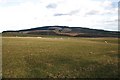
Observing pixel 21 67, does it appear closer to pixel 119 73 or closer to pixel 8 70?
pixel 8 70

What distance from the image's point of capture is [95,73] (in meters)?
21.0

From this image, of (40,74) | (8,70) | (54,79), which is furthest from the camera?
(8,70)

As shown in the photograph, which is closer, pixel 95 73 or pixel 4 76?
pixel 4 76

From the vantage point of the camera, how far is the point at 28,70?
72.4 ft

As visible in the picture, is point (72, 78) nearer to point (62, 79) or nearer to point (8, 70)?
point (62, 79)

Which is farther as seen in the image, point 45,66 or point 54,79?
point 45,66

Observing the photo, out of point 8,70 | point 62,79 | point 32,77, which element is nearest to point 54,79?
point 62,79

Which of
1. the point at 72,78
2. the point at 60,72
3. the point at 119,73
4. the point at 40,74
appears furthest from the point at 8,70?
the point at 119,73

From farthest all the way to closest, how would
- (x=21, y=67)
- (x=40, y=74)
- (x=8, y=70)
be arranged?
(x=21, y=67)
(x=8, y=70)
(x=40, y=74)

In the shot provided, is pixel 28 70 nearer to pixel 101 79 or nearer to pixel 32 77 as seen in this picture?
pixel 32 77

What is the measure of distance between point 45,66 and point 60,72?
3.60 m

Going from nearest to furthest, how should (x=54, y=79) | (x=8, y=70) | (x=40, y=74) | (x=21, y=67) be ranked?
(x=54, y=79) < (x=40, y=74) < (x=8, y=70) < (x=21, y=67)

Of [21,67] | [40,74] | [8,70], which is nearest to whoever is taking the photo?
[40,74]

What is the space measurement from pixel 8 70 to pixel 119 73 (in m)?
10.4
